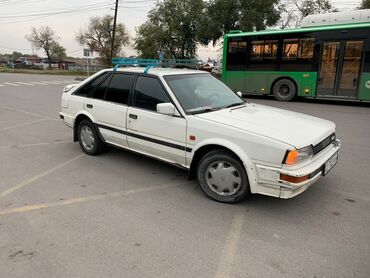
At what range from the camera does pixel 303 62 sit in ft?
44.2

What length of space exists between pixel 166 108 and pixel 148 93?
682 mm

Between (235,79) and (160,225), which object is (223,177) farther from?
(235,79)

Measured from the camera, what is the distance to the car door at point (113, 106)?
5059 mm

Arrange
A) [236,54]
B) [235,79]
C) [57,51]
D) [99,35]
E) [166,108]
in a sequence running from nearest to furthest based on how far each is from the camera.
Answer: [166,108] → [236,54] → [235,79] → [99,35] → [57,51]

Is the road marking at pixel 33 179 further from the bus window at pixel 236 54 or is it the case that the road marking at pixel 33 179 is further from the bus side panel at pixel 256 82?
the bus window at pixel 236 54

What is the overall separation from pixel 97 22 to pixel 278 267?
72.9 meters

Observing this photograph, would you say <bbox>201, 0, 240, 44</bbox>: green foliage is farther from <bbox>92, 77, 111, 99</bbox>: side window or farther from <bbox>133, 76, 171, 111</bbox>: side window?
<bbox>133, 76, 171, 111</bbox>: side window

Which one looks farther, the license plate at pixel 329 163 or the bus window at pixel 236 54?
the bus window at pixel 236 54

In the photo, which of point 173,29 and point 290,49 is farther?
point 173,29

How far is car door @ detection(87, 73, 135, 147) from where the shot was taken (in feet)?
16.6

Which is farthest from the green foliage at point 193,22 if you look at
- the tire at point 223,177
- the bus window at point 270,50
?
the tire at point 223,177

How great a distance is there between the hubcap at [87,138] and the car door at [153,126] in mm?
1079

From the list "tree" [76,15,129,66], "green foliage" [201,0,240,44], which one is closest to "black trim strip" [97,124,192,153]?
"green foliage" [201,0,240,44]

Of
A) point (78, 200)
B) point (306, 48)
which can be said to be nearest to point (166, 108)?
point (78, 200)
